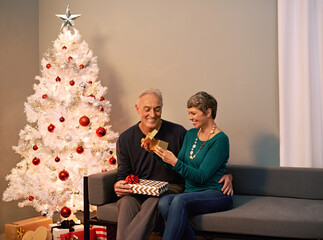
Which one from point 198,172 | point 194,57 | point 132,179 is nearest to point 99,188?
point 132,179

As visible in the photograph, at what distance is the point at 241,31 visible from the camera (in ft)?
12.9

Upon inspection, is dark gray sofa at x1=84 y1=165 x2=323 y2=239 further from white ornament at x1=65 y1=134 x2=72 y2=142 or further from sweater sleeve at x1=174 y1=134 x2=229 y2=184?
white ornament at x1=65 y1=134 x2=72 y2=142

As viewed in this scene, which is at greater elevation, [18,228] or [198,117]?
[198,117]

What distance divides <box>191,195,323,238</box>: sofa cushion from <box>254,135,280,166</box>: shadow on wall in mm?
879

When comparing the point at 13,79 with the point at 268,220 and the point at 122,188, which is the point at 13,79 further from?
the point at 268,220

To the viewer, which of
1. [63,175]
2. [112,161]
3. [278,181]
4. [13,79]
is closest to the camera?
[278,181]

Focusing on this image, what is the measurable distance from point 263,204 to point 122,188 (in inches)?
44.7

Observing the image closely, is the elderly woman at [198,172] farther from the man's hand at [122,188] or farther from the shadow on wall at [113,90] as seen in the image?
the shadow on wall at [113,90]

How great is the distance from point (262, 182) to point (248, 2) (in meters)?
1.86

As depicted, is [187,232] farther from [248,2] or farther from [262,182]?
[248,2]

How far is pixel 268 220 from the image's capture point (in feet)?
8.67

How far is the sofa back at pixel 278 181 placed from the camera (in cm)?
324

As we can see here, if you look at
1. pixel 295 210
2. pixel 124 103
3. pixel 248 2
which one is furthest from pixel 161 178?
pixel 248 2

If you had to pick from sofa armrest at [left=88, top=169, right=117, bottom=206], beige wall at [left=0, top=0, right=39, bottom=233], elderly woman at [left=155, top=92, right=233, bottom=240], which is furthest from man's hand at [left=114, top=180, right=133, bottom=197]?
beige wall at [left=0, top=0, right=39, bottom=233]
